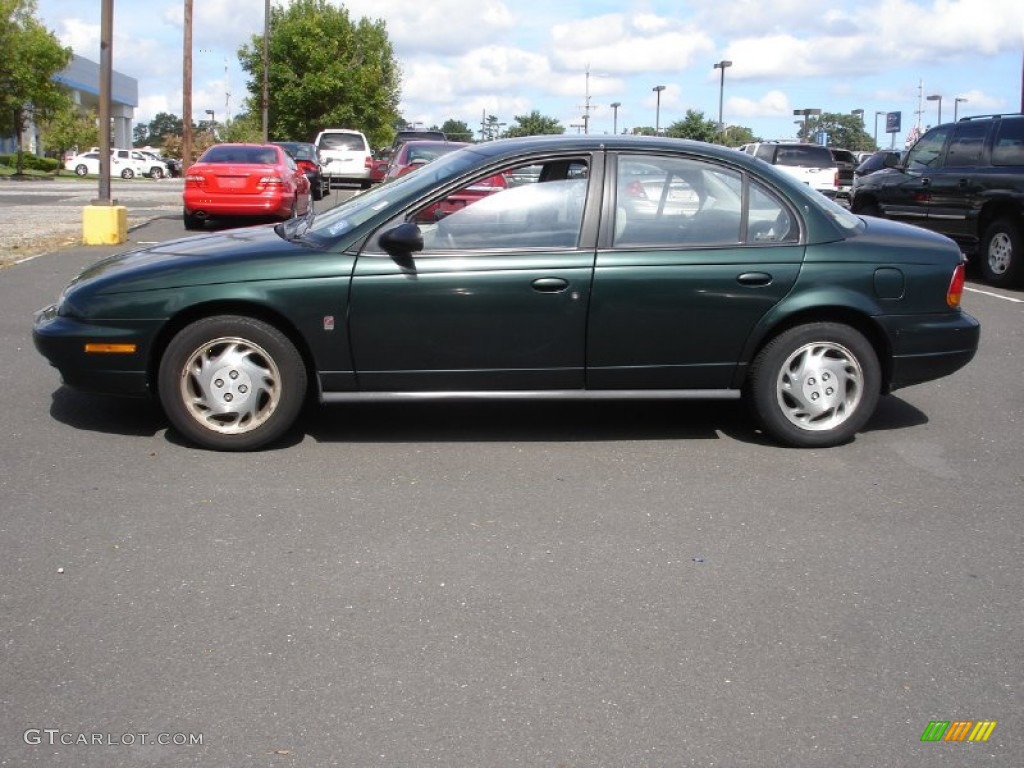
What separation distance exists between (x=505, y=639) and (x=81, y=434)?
10.8 ft

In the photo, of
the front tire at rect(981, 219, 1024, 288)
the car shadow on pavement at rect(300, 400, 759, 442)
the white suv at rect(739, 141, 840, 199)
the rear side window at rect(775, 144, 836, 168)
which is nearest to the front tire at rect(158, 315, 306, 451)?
the car shadow on pavement at rect(300, 400, 759, 442)

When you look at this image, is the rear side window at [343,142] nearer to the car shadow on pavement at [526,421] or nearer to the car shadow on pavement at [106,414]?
the car shadow on pavement at [106,414]

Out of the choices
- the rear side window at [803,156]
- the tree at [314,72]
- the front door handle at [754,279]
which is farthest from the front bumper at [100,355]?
the tree at [314,72]

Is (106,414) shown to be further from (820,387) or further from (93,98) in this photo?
(93,98)

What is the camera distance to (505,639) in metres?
3.77

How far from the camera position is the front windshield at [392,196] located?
5871mm

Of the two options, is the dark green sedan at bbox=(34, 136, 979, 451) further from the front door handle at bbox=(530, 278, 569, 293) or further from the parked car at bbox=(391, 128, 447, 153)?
the parked car at bbox=(391, 128, 447, 153)

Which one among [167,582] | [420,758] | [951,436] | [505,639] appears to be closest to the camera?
[420,758]

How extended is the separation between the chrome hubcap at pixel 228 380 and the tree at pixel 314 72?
5193 centimetres

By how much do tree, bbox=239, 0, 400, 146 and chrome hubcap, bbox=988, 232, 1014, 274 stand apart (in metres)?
45.9

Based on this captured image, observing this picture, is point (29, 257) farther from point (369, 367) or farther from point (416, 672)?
point (416, 672)

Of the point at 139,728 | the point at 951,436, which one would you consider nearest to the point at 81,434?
the point at 139,728

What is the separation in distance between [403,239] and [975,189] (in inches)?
403

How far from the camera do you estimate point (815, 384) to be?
19.8ft
